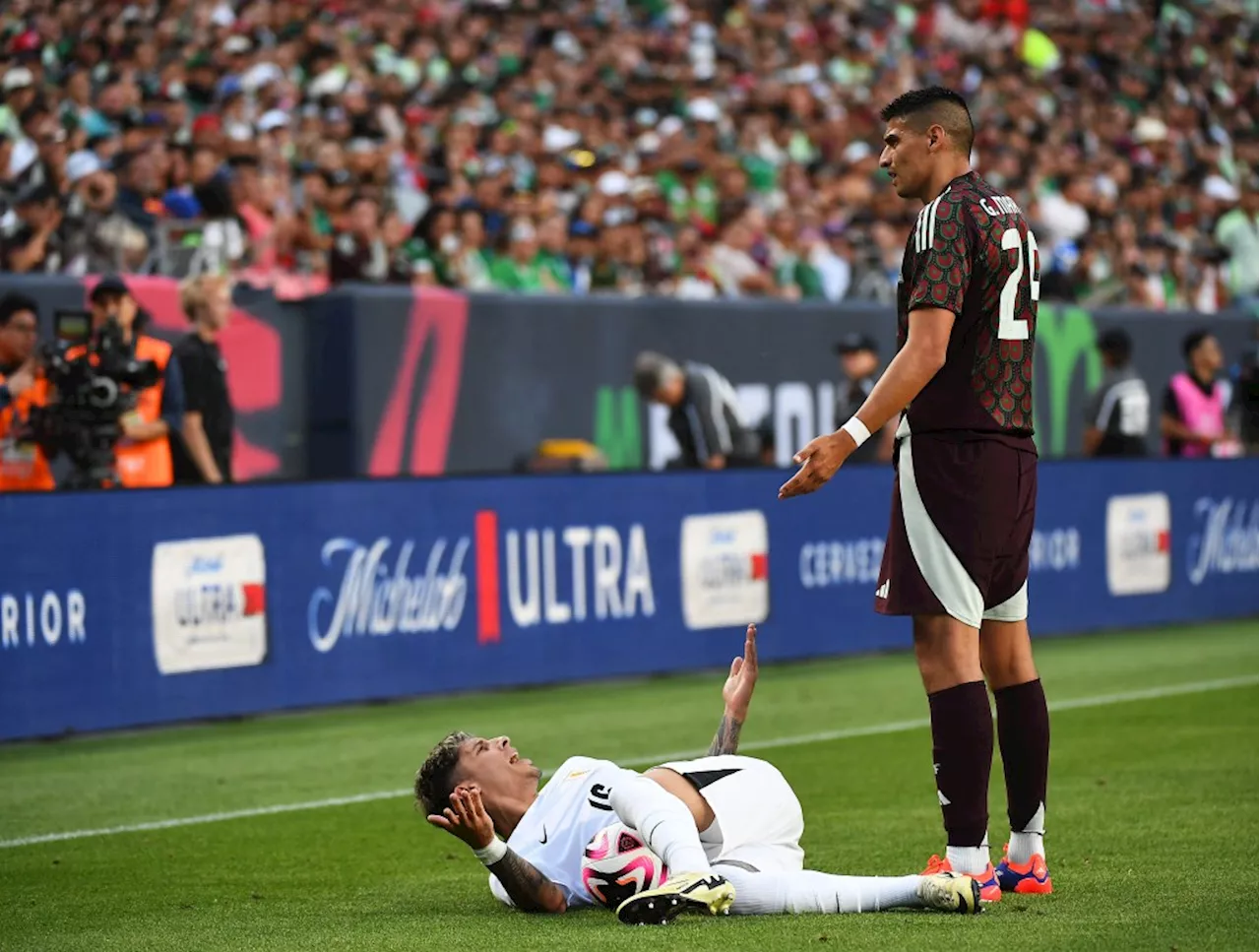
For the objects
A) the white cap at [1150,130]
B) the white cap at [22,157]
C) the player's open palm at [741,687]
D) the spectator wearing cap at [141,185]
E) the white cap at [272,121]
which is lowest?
the player's open palm at [741,687]

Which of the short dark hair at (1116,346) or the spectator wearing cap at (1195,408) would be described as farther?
the spectator wearing cap at (1195,408)

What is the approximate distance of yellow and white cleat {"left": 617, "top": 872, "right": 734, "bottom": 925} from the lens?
5.86m

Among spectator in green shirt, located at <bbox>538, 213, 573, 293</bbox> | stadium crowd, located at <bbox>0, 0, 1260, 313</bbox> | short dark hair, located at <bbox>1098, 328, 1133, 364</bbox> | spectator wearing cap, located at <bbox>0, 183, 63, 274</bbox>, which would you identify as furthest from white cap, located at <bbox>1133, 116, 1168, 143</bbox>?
spectator wearing cap, located at <bbox>0, 183, 63, 274</bbox>

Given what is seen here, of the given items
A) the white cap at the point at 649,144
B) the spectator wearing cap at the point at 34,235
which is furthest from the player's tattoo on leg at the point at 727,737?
the white cap at the point at 649,144

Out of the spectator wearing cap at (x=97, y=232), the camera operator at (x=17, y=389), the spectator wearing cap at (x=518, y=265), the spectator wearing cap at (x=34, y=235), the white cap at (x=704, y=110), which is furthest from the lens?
the white cap at (x=704, y=110)

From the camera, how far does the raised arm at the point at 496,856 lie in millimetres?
5871

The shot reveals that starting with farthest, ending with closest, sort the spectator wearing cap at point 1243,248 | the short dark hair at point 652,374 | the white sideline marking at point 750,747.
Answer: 1. the spectator wearing cap at point 1243,248
2. the short dark hair at point 652,374
3. the white sideline marking at point 750,747

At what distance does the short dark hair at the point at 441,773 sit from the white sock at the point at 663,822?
0.52 meters

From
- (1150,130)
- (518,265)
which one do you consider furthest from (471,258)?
(1150,130)

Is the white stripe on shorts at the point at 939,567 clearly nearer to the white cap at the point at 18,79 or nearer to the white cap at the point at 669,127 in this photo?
the white cap at the point at 18,79

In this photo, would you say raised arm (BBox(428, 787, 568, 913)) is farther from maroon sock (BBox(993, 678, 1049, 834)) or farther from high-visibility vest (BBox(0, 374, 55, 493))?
high-visibility vest (BBox(0, 374, 55, 493))

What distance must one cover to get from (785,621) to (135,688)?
499 cm

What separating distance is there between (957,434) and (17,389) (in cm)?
805

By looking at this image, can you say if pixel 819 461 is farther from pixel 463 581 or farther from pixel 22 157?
pixel 22 157
